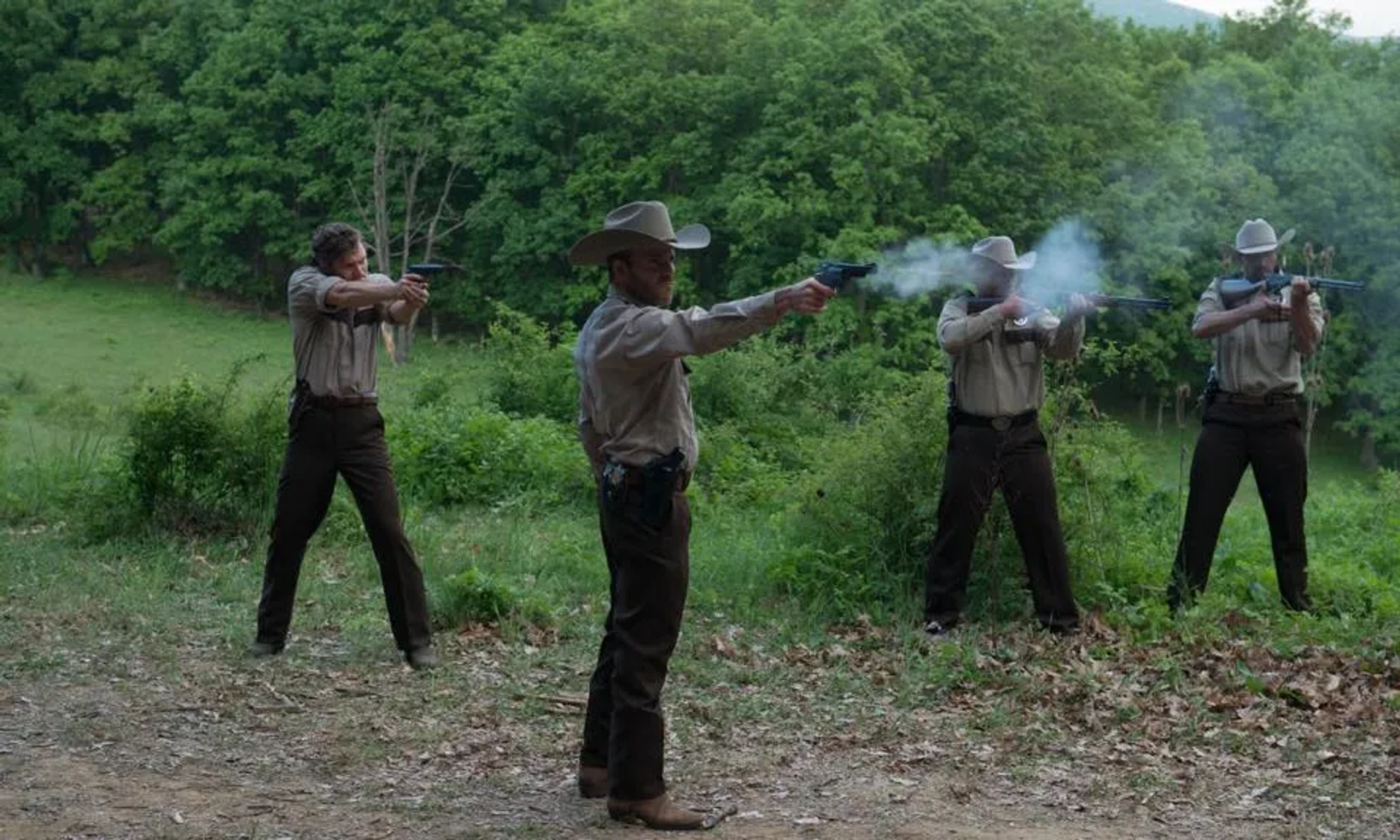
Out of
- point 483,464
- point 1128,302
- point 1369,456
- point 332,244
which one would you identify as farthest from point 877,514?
point 1369,456

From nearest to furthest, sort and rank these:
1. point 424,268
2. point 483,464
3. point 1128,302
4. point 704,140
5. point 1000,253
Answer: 1. point 424,268
2. point 1128,302
3. point 1000,253
4. point 483,464
5. point 704,140

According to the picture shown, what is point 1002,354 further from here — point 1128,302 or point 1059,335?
point 1128,302

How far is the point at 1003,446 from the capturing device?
8.52m

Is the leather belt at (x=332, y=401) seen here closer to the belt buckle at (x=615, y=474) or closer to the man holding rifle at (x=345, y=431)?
the man holding rifle at (x=345, y=431)

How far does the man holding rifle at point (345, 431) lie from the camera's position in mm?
8094

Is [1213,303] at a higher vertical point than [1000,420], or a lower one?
higher

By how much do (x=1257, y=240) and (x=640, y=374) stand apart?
495 cm

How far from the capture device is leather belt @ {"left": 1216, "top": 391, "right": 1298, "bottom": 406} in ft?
29.3

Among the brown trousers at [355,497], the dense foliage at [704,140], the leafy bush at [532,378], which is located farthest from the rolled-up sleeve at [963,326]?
the dense foliage at [704,140]

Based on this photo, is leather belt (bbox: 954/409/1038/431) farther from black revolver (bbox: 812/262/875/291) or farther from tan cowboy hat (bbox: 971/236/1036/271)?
black revolver (bbox: 812/262/875/291)

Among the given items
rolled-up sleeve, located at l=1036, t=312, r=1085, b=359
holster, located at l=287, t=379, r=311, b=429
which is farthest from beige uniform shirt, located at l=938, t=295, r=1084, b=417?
holster, located at l=287, t=379, r=311, b=429

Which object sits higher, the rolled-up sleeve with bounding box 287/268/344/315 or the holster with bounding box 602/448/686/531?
the rolled-up sleeve with bounding box 287/268/344/315

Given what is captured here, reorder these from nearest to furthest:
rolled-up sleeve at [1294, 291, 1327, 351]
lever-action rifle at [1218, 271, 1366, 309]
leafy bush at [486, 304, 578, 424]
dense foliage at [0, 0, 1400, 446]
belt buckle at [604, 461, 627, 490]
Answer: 1. belt buckle at [604, 461, 627, 490]
2. rolled-up sleeve at [1294, 291, 1327, 351]
3. lever-action rifle at [1218, 271, 1366, 309]
4. leafy bush at [486, 304, 578, 424]
5. dense foliage at [0, 0, 1400, 446]

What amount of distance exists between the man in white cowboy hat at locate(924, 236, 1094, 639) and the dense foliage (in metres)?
15.2
